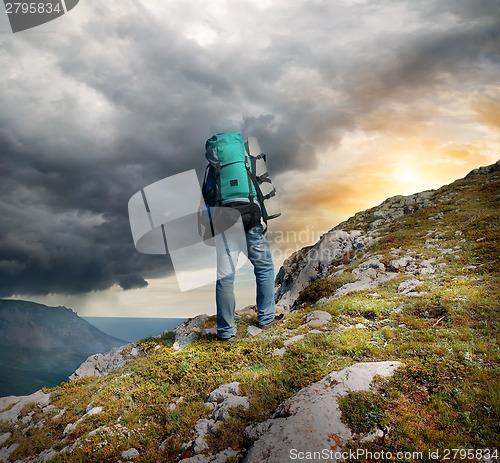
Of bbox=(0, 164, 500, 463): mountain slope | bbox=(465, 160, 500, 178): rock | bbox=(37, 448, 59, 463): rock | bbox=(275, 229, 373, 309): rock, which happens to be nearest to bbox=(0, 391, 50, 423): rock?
bbox=(0, 164, 500, 463): mountain slope

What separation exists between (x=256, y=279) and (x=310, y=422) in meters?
5.06

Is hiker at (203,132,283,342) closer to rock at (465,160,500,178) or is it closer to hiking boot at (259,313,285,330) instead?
hiking boot at (259,313,285,330)

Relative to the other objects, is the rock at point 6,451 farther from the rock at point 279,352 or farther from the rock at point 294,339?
the rock at point 294,339

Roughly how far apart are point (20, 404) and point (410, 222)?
94.7 ft

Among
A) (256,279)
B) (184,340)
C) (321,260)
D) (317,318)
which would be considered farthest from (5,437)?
(321,260)

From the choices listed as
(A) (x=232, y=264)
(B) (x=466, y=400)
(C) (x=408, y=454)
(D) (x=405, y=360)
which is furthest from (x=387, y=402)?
(A) (x=232, y=264)

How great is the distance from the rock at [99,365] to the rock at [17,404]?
108 centimetres

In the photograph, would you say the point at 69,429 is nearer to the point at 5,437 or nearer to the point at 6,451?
the point at 6,451

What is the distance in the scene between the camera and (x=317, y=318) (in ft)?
28.8

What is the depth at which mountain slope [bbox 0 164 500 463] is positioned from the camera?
383cm

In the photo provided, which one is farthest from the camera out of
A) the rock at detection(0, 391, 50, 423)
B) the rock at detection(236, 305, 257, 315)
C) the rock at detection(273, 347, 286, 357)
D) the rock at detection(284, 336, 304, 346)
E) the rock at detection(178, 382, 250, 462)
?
the rock at detection(236, 305, 257, 315)

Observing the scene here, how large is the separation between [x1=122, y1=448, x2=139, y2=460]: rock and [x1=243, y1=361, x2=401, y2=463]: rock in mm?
1999

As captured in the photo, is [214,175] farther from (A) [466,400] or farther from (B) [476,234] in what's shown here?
(B) [476,234]

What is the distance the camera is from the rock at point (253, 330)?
28.9ft
